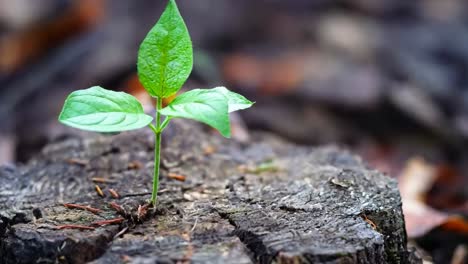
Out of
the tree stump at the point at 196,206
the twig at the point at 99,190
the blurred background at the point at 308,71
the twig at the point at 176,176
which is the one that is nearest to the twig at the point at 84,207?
the tree stump at the point at 196,206

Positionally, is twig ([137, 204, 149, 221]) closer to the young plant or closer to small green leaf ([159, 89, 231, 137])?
the young plant

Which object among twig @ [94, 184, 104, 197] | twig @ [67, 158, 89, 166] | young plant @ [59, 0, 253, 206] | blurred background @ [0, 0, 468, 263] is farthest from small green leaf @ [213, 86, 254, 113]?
blurred background @ [0, 0, 468, 263]

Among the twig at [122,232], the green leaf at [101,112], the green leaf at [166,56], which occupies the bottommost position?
the twig at [122,232]

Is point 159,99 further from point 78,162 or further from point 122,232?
point 78,162

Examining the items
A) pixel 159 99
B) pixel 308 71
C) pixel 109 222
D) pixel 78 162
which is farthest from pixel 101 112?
pixel 308 71

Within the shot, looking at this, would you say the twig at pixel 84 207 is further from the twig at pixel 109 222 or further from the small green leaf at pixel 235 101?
the small green leaf at pixel 235 101

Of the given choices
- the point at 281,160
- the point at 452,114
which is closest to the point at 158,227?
the point at 281,160

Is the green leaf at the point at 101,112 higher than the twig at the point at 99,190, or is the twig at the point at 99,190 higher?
the green leaf at the point at 101,112
